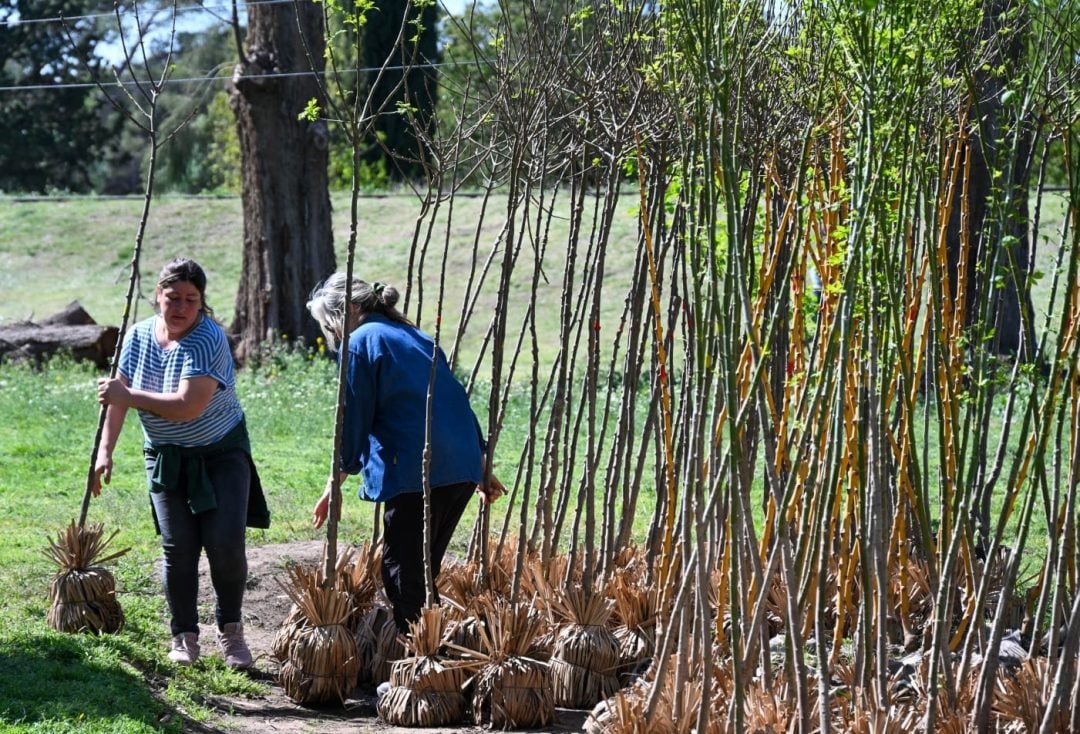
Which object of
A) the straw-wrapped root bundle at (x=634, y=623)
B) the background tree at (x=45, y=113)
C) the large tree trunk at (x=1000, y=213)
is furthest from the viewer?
the background tree at (x=45, y=113)

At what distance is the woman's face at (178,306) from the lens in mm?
4605

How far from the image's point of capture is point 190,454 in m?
4.65

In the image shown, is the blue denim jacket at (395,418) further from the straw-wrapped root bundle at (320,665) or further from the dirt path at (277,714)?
the dirt path at (277,714)

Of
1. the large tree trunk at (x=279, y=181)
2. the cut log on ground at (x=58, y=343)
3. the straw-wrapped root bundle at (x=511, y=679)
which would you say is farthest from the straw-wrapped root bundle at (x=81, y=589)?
the cut log on ground at (x=58, y=343)

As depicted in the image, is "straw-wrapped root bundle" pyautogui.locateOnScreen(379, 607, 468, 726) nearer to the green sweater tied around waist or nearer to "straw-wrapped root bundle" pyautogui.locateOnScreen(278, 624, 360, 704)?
"straw-wrapped root bundle" pyautogui.locateOnScreen(278, 624, 360, 704)

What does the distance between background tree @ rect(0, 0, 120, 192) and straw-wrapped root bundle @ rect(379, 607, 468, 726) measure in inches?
1247

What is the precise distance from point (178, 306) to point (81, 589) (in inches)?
41.5

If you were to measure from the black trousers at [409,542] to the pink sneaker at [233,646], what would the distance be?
57 centimetres

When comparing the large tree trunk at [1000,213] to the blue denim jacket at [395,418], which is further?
the blue denim jacket at [395,418]

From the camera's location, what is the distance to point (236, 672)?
186 inches

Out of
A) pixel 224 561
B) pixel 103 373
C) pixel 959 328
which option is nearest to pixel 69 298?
pixel 103 373

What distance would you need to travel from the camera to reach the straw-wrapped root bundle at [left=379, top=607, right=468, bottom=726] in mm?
4203

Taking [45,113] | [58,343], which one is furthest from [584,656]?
[45,113]

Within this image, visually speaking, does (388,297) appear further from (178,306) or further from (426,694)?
(426,694)
